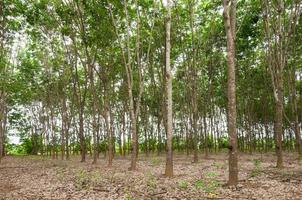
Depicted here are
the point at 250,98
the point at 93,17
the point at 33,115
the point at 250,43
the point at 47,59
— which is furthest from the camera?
the point at 33,115

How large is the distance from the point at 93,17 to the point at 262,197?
1458 centimetres

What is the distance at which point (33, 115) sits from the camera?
4847 cm

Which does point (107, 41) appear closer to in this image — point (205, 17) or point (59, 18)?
point (59, 18)

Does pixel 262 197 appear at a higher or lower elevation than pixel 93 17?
lower

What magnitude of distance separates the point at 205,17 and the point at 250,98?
1533cm

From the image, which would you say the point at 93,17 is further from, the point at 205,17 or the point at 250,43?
the point at 250,43

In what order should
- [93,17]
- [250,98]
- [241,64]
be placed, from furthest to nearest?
[250,98], [241,64], [93,17]

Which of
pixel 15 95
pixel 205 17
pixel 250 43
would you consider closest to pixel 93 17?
pixel 205 17

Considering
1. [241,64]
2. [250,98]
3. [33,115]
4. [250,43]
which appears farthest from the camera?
[33,115]

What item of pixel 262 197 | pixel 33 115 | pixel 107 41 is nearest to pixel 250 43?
pixel 107 41

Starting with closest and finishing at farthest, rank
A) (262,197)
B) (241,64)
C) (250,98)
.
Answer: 1. (262,197)
2. (241,64)
3. (250,98)

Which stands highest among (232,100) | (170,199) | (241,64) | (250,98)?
(241,64)

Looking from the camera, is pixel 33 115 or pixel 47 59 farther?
pixel 33 115

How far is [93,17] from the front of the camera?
19.4 meters
